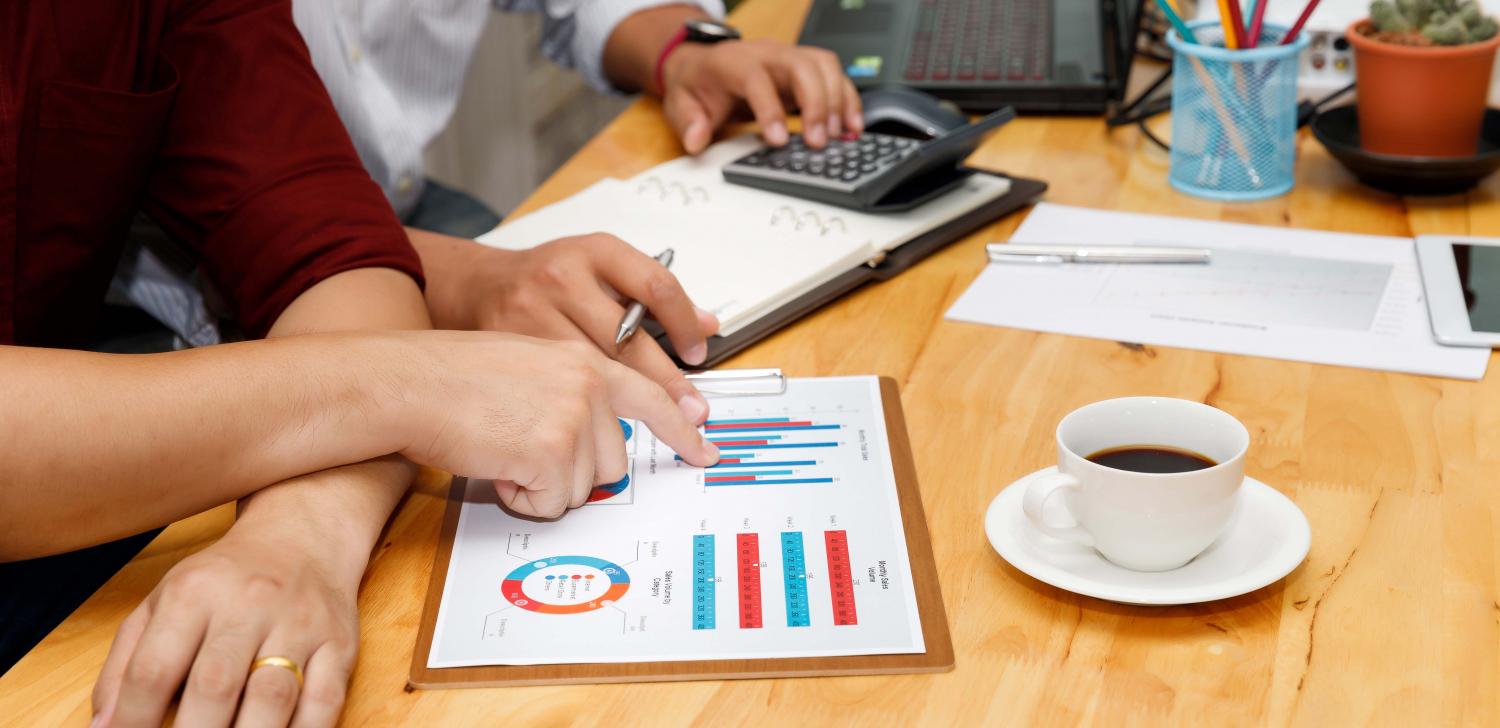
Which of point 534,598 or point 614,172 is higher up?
point 534,598

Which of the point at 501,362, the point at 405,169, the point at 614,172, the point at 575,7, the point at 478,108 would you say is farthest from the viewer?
the point at 478,108

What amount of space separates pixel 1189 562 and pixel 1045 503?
0.08 metres

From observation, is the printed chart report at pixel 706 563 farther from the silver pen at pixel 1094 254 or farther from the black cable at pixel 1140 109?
the black cable at pixel 1140 109

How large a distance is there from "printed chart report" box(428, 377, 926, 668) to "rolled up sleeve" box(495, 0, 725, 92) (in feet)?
2.62

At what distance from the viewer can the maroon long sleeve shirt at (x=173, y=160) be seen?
32.1 inches

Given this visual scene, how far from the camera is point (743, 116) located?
4.23 feet

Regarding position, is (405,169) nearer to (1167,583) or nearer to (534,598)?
(534,598)

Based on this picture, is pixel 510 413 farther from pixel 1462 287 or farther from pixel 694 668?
pixel 1462 287

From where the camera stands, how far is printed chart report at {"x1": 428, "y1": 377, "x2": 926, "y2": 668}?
583mm

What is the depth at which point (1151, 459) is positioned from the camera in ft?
2.02

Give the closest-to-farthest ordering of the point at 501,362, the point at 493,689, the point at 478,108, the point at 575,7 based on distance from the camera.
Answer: the point at 493,689, the point at 501,362, the point at 575,7, the point at 478,108

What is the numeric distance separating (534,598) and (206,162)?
45 centimetres

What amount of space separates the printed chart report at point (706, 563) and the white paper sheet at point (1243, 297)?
222mm

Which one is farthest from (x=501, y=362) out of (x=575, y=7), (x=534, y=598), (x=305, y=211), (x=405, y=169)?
(x=575, y=7)
